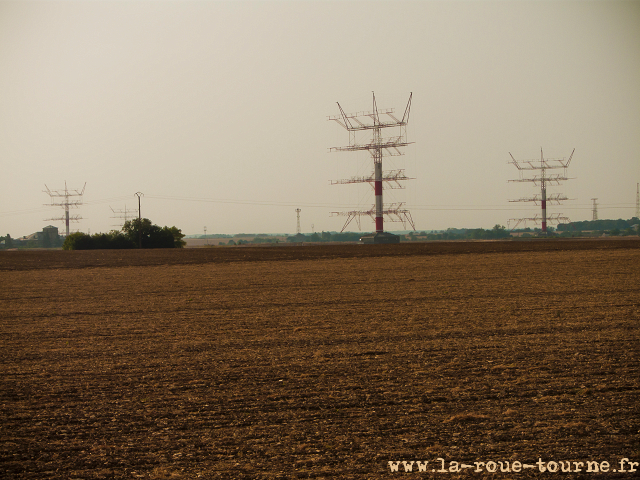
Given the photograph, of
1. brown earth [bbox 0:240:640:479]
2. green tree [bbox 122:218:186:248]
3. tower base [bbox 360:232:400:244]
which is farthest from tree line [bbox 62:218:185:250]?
brown earth [bbox 0:240:640:479]

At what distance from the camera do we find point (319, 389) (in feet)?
28.5

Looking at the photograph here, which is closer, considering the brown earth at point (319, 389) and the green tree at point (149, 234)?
the brown earth at point (319, 389)

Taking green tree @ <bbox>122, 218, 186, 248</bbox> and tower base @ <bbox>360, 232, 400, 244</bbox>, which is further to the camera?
tower base @ <bbox>360, 232, 400, 244</bbox>

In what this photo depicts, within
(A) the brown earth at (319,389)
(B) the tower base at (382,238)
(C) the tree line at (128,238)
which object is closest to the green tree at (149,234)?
(C) the tree line at (128,238)

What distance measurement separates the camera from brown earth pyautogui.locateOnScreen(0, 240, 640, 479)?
20.7 feet

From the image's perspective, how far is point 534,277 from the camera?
2703 cm

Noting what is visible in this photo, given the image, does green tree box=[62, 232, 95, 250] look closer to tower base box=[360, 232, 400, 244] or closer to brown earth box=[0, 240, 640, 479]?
tower base box=[360, 232, 400, 244]

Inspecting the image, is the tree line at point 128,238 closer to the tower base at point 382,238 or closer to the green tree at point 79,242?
the green tree at point 79,242

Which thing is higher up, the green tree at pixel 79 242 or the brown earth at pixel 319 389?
the green tree at pixel 79 242

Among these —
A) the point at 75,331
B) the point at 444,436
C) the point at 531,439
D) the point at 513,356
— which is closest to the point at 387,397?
the point at 444,436

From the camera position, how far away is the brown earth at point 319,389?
20.7ft

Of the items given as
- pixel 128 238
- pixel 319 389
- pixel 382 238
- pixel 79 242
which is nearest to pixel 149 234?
pixel 128 238

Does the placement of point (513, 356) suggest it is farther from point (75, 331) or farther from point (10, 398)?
point (75, 331)

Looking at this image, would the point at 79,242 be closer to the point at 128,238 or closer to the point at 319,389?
the point at 128,238
